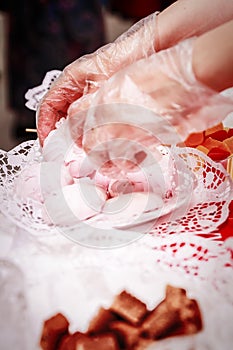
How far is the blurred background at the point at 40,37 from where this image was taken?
207cm

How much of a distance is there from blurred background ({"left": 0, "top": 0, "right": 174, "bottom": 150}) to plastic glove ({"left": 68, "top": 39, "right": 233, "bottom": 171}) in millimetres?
1300

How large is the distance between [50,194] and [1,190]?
3.9 inches

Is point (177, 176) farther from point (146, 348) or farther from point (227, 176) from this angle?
point (146, 348)

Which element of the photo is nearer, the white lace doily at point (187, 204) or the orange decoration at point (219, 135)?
the white lace doily at point (187, 204)

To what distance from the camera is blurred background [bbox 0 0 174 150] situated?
2.07 meters

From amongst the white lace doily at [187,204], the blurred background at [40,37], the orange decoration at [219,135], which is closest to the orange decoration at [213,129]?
the orange decoration at [219,135]

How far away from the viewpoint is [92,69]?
2.96 feet

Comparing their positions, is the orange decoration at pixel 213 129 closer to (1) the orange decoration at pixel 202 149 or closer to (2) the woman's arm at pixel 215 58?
(1) the orange decoration at pixel 202 149

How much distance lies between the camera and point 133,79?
66 cm

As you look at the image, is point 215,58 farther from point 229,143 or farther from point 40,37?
point 40,37

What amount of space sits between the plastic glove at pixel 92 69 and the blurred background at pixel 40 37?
39.9 inches

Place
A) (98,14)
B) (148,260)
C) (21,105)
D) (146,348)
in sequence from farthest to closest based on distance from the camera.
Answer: (21,105) → (98,14) → (148,260) → (146,348)

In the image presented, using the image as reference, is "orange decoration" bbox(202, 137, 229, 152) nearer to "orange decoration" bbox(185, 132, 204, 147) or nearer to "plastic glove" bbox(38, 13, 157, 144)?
"orange decoration" bbox(185, 132, 204, 147)

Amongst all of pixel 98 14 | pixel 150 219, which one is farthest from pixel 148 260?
pixel 98 14
